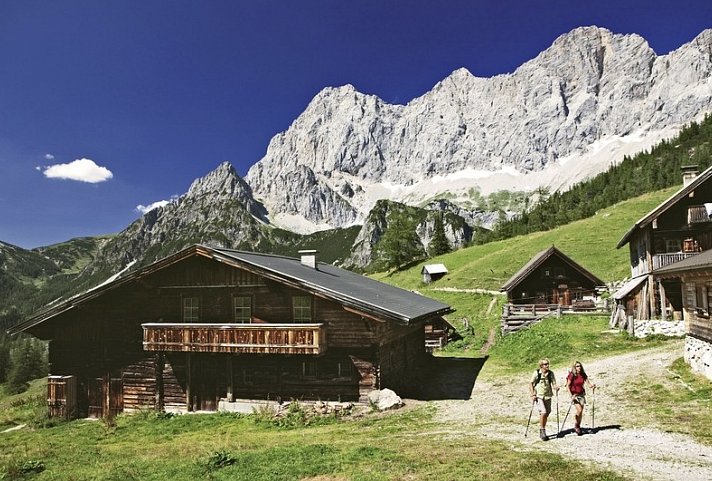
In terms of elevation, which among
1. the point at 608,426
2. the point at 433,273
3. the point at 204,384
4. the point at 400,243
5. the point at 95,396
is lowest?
the point at 95,396

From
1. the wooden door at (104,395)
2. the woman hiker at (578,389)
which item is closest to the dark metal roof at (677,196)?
the woman hiker at (578,389)

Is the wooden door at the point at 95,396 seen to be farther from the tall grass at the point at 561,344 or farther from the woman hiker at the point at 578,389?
the woman hiker at the point at 578,389

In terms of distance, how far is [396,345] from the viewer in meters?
26.3

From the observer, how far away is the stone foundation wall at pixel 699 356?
19.1 metres

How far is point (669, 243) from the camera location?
111 feet


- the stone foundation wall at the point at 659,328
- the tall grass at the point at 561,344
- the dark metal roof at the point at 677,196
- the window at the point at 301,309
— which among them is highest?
the dark metal roof at the point at 677,196

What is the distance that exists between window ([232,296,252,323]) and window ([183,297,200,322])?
222 centimetres

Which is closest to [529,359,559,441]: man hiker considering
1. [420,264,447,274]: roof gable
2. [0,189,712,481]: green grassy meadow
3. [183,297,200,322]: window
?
[0,189,712,481]: green grassy meadow

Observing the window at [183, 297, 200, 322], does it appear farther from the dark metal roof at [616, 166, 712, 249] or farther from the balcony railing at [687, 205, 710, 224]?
the balcony railing at [687, 205, 710, 224]

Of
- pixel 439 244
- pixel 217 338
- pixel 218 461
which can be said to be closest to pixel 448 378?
pixel 217 338

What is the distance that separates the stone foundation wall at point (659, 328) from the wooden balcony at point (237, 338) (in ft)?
68.7

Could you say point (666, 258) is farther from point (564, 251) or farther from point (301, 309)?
point (564, 251)

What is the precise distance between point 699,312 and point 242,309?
21.8m

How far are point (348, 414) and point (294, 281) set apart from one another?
6586 millimetres
